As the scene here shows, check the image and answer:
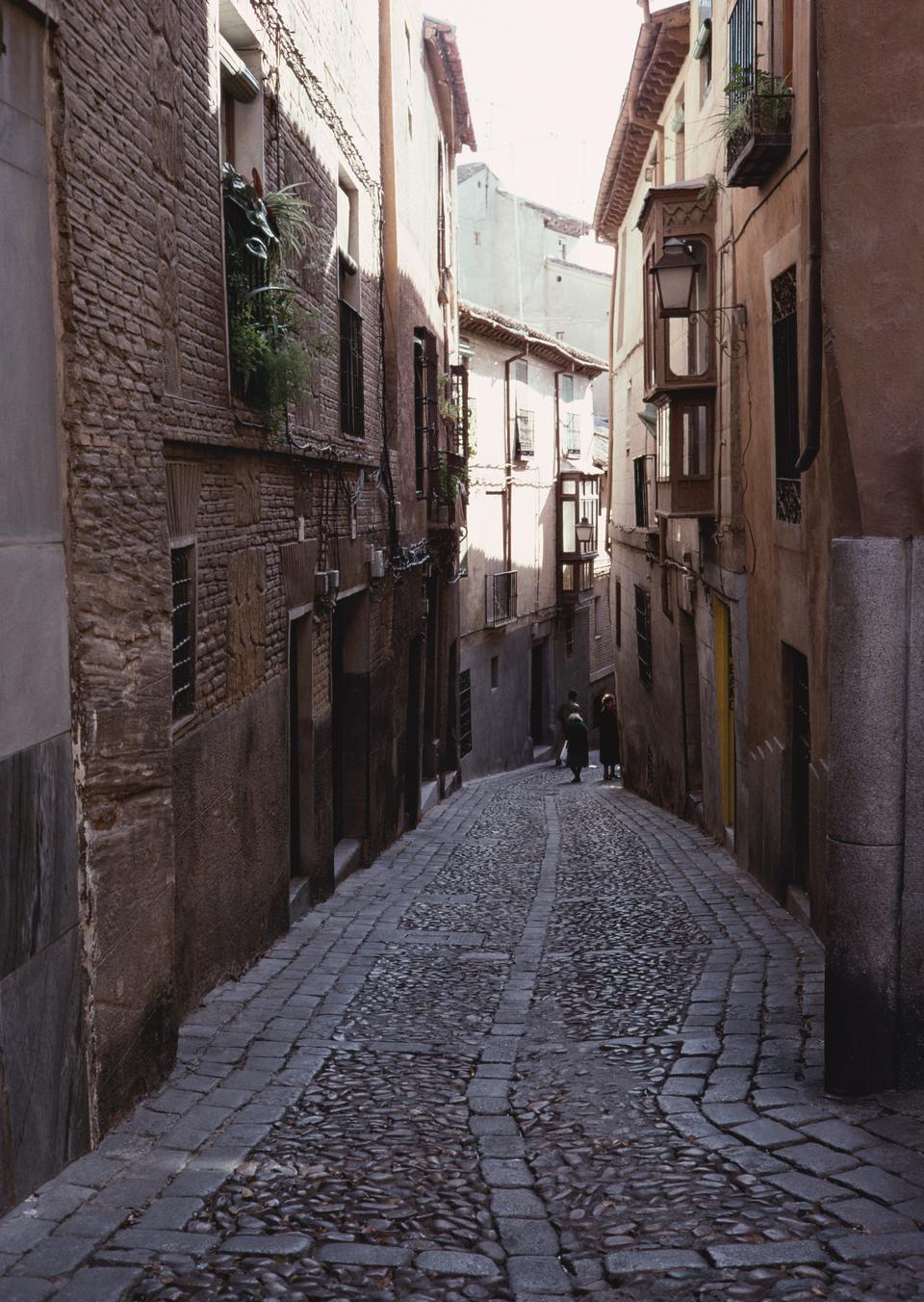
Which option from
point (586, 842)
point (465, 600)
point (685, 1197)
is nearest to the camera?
point (685, 1197)

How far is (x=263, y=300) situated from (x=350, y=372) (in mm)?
3927

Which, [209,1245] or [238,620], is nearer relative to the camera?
[209,1245]

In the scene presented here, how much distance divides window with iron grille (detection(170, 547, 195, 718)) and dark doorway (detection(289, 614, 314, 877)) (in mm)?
3196

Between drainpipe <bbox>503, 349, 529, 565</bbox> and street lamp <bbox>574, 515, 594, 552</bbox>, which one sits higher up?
drainpipe <bbox>503, 349, 529, 565</bbox>

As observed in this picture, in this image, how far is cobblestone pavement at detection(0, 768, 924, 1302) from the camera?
4.26 meters

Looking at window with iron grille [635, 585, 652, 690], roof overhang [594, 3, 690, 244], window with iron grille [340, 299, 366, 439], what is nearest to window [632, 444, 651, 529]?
window with iron grille [635, 585, 652, 690]

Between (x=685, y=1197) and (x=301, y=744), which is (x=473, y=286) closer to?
(x=301, y=744)

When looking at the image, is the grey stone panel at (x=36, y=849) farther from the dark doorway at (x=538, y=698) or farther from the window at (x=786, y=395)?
the dark doorway at (x=538, y=698)

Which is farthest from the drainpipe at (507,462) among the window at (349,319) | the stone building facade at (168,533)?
the window at (349,319)

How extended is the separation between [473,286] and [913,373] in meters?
35.0

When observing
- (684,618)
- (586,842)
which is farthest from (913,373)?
(684,618)

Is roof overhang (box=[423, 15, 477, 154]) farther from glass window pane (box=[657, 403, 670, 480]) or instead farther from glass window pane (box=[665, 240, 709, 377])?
glass window pane (box=[657, 403, 670, 480])

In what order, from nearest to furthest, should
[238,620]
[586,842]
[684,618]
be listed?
[238,620] < [586,842] < [684,618]

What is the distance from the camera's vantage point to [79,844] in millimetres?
5320
